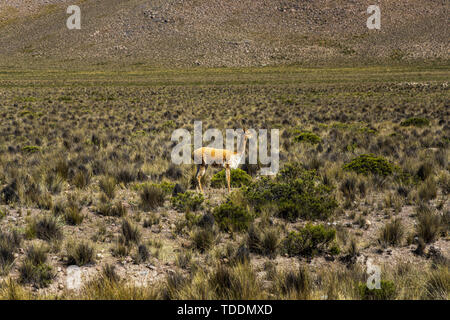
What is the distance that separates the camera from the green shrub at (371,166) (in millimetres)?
9305

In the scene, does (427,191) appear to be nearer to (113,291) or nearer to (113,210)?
(113,210)

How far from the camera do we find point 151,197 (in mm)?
7836

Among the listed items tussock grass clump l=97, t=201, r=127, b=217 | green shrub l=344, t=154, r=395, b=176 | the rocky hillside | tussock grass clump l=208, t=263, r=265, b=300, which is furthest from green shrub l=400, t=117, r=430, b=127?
the rocky hillside

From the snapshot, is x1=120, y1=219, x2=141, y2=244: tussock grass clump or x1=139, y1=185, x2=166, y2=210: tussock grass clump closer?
x1=120, y1=219, x2=141, y2=244: tussock grass clump

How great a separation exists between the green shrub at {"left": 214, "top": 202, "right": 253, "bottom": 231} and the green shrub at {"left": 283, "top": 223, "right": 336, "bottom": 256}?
3.24 ft

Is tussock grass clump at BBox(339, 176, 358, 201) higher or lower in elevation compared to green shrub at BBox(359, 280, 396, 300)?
higher

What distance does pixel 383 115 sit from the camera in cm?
2223

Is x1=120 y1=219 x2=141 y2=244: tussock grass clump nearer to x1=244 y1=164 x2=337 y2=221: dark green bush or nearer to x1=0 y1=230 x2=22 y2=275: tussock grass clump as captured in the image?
x1=0 y1=230 x2=22 y2=275: tussock grass clump

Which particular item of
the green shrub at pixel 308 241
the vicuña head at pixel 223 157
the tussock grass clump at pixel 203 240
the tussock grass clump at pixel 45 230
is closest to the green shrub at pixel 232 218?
the tussock grass clump at pixel 203 240

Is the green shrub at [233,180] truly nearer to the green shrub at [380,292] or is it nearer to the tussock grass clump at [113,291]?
the tussock grass clump at [113,291]

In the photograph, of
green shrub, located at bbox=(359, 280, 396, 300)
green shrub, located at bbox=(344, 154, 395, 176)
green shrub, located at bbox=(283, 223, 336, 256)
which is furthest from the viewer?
green shrub, located at bbox=(344, 154, 395, 176)

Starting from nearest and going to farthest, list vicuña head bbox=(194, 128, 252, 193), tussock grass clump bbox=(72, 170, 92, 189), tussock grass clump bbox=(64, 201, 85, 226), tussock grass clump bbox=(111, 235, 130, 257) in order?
tussock grass clump bbox=(111, 235, 130, 257) → tussock grass clump bbox=(64, 201, 85, 226) → vicuña head bbox=(194, 128, 252, 193) → tussock grass clump bbox=(72, 170, 92, 189)

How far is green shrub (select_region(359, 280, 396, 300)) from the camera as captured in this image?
3896 millimetres

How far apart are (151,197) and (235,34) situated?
107 metres
